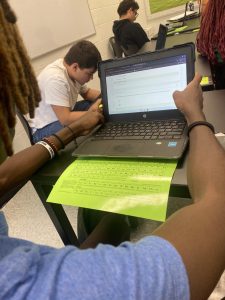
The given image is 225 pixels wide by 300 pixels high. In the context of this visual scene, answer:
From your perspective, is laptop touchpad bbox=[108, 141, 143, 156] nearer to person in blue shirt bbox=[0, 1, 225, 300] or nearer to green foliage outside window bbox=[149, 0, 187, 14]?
person in blue shirt bbox=[0, 1, 225, 300]

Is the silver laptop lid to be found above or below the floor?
above

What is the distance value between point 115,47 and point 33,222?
2541 millimetres

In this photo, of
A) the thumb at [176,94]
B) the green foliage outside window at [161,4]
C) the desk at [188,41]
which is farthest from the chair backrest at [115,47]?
the thumb at [176,94]

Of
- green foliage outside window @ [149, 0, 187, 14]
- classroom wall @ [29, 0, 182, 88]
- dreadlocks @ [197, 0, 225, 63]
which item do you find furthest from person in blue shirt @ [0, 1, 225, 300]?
green foliage outside window @ [149, 0, 187, 14]

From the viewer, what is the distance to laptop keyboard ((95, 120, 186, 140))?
788 millimetres

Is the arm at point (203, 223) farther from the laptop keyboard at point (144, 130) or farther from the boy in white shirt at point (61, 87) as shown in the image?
the boy in white shirt at point (61, 87)

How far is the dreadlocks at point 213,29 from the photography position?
0.93m

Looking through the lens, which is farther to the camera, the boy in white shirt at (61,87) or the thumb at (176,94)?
the boy in white shirt at (61,87)

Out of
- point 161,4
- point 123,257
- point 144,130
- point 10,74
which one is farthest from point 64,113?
point 161,4

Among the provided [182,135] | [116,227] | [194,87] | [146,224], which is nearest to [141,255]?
[182,135]

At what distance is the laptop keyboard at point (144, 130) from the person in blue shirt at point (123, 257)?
A: 0.23 m

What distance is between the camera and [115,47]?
11.8 ft

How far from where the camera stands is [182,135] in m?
0.75

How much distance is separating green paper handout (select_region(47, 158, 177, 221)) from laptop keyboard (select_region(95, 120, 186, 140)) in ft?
0.31
